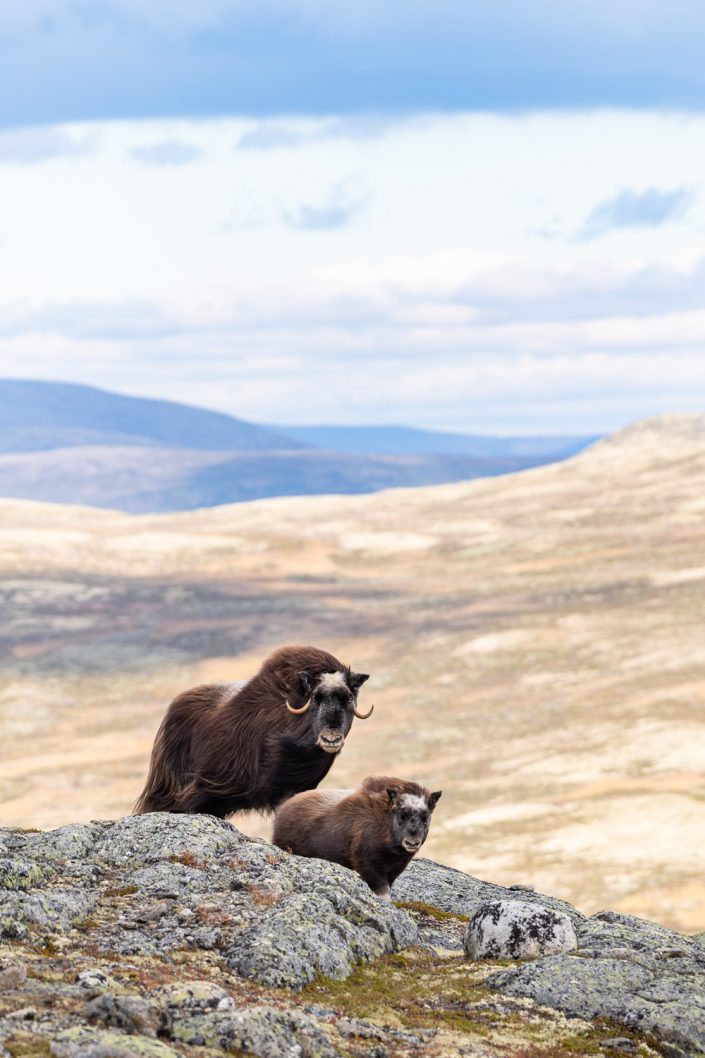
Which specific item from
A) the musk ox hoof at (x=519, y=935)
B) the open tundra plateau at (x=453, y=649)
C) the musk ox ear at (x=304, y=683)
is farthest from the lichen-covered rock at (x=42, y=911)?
the open tundra plateau at (x=453, y=649)

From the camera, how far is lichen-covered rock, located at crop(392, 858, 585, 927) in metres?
16.1

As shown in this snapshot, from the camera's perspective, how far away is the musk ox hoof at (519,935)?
12.9 meters

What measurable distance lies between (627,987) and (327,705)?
4.85 meters

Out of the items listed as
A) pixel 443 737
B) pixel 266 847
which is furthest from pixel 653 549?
pixel 266 847

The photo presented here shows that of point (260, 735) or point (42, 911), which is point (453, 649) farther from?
point (42, 911)

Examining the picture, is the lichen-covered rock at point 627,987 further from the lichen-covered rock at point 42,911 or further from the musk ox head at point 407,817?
the lichen-covered rock at point 42,911

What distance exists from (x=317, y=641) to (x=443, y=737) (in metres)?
26.2

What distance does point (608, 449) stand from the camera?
19025cm

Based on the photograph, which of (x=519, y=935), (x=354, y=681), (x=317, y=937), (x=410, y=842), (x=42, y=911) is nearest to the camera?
(x=42, y=911)

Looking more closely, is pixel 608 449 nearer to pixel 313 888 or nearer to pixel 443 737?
pixel 443 737

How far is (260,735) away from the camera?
15594mm

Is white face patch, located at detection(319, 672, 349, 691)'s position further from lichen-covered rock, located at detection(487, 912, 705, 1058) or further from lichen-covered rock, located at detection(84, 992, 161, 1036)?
lichen-covered rock, located at detection(84, 992, 161, 1036)

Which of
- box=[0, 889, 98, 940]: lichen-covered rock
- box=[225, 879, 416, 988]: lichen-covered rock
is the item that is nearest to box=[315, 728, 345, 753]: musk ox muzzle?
box=[225, 879, 416, 988]: lichen-covered rock

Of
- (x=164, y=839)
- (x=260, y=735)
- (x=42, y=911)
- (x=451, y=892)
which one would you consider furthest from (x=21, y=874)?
(x=451, y=892)
